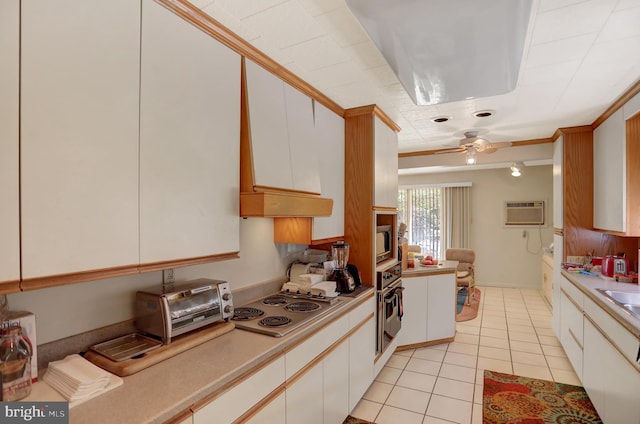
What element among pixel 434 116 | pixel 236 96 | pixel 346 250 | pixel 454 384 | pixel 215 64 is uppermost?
pixel 434 116

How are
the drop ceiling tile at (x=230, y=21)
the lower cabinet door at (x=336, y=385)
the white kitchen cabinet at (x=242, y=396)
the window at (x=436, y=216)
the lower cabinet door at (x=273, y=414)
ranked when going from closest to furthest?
the white kitchen cabinet at (x=242, y=396) < the lower cabinet door at (x=273, y=414) < the drop ceiling tile at (x=230, y=21) < the lower cabinet door at (x=336, y=385) < the window at (x=436, y=216)

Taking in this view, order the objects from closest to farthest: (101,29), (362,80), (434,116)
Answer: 1. (101,29)
2. (362,80)
3. (434,116)

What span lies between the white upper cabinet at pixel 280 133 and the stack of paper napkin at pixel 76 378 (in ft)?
3.49

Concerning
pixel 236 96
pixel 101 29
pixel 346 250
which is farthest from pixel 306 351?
pixel 101 29

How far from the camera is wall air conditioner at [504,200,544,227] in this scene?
619cm

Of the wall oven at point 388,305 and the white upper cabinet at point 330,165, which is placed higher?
the white upper cabinet at point 330,165

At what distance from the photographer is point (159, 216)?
1370mm

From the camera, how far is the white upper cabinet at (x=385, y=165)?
289 centimetres

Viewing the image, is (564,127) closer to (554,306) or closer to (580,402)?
(554,306)

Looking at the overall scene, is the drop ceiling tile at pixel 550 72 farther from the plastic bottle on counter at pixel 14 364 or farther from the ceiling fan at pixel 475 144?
the plastic bottle on counter at pixel 14 364

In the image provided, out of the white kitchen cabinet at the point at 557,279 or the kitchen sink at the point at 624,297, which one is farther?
the white kitchen cabinet at the point at 557,279

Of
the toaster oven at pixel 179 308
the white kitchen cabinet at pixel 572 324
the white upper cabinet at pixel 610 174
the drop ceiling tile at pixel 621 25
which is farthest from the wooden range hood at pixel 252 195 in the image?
the white upper cabinet at pixel 610 174

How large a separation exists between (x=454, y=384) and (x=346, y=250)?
1.50m

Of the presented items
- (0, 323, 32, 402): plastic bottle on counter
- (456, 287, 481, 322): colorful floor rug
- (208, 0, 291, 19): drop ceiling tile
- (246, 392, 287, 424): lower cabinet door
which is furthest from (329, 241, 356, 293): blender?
(456, 287, 481, 322): colorful floor rug
